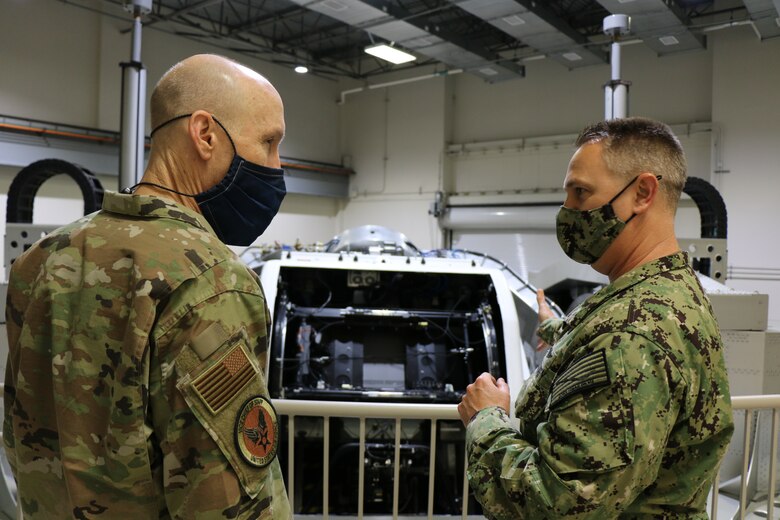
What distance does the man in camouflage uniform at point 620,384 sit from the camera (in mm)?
1211

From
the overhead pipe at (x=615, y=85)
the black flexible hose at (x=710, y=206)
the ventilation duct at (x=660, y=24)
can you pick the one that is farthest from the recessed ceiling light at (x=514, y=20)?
the black flexible hose at (x=710, y=206)

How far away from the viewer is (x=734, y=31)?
970 centimetres

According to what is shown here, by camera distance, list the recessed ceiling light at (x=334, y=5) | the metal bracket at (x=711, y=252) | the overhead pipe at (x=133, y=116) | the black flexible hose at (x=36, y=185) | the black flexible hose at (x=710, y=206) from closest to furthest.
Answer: the black flexible hose at (x=36, y=185) → the metal bracket at (x=711, y=252) → the overhead pipe at (x=133, y=116) → the black flexible hose at (x=710, y=206) → the recessed ceiling light at (x=334, y=5)

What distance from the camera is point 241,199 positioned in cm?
139

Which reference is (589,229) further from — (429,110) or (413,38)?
(429,110)

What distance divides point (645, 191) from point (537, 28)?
7.93 meters

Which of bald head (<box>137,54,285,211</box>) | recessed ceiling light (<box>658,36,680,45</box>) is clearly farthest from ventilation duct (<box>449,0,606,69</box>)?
bald head (<box>137,54,285,211</box>)

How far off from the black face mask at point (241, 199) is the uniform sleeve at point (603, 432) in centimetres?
79

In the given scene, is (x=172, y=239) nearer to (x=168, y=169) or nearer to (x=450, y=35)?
(x=168, y=169)

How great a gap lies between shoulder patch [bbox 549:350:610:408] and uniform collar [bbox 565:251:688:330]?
0.62 feet

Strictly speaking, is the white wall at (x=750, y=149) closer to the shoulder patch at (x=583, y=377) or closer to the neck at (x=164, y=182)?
the shoulder patch at (x=583, y=377)

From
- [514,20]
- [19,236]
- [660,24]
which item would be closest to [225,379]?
[19,236]

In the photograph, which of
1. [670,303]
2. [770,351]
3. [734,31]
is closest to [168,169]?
[670,303]

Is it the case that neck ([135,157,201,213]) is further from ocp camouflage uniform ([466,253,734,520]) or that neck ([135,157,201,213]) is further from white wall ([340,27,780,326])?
white wall ([340,27,780,326])
